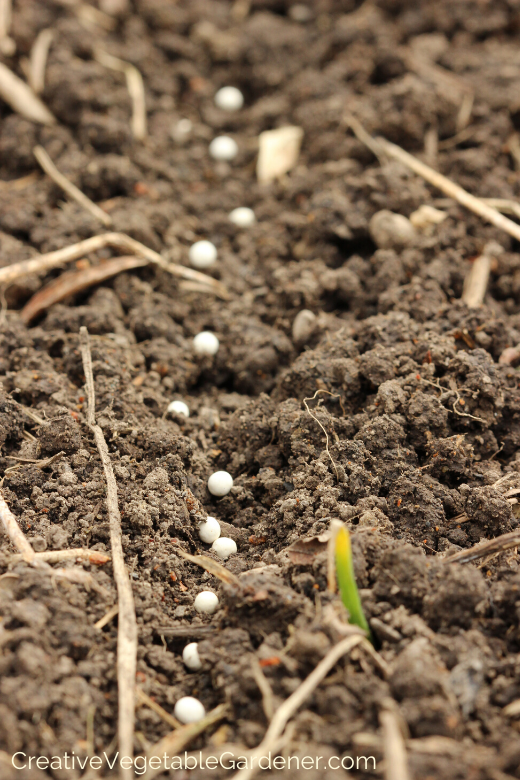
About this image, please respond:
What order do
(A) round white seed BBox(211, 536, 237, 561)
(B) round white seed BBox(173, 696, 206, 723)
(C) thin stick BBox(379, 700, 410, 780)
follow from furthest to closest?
(A) round white seed BBox(211, 536, 237, 561)
(B) round white seed BBox(173, 696, 206, 723)
(C) thin stick BBox(379, 700, 410, 780)

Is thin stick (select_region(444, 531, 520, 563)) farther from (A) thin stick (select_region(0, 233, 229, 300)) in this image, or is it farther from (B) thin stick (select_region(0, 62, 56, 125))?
(B) thin stick (select_region(0, 62, 56, 125))

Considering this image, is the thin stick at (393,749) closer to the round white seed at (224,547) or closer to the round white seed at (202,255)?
the round white seed at (224,547)

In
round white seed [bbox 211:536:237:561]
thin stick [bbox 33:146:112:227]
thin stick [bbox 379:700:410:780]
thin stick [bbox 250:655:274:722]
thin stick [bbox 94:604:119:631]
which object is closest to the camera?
thin stick [bbox 379:700:410:780]

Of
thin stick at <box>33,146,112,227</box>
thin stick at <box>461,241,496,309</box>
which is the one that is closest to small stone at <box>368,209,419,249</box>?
thin stick at <box>461,241,496,309</box>

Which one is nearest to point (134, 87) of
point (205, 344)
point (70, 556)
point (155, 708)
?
point (205, 344)

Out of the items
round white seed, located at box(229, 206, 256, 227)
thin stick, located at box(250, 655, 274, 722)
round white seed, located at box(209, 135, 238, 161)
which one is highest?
round white seed, located at box(209, 135, 238, 161)

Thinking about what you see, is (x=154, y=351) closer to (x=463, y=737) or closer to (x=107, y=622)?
(x=107, y=622)

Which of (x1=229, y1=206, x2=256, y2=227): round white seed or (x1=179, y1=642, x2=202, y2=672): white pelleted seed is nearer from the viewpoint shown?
(x1=179, y1=642, x2=202, y2=672): white pelleted seed

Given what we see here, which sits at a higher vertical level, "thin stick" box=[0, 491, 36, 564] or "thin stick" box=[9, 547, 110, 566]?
"thin stick" box=[0, 491, 36, 564]
